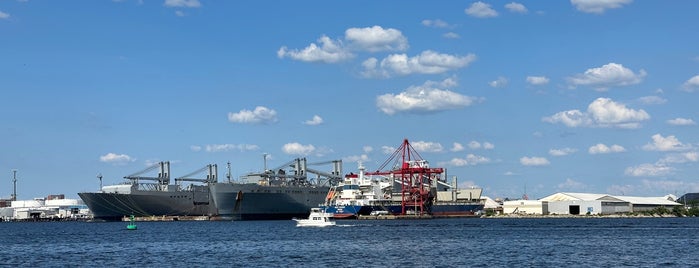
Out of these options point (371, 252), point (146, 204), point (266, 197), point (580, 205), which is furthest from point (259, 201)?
point (371, 252)

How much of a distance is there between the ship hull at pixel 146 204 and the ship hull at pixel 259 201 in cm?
1158

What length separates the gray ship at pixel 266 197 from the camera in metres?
168

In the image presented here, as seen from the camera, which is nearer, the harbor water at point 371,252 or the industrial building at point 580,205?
the harbor water at point 371,252

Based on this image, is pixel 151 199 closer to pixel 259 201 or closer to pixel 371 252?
pixel 259 201

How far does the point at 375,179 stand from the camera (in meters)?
189

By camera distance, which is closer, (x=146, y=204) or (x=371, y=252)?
(x=371, y=252)

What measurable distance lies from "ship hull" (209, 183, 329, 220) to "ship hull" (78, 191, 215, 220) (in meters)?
11.6

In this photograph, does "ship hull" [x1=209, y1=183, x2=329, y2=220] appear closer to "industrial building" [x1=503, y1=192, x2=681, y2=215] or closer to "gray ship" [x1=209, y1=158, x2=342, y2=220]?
"gray ship" [x1=209, y1=158, x2=342, y2=220]

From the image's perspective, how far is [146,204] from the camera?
182m

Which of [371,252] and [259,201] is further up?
[259,201]

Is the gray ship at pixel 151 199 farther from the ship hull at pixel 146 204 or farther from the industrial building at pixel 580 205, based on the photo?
the industrial building at pixel 580 205

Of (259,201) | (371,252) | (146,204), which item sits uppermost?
(259,201)

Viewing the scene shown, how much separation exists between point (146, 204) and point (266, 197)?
87.1 ft

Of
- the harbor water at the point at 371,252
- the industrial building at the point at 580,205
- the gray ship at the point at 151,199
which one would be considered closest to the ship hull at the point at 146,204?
the gray ship at the point at 151,199
